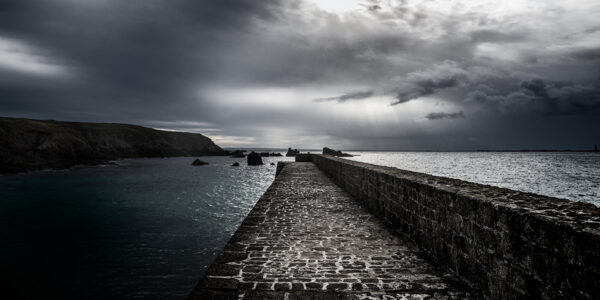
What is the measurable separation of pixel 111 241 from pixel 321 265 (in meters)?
12.3

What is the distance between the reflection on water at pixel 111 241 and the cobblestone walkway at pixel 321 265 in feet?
15.3

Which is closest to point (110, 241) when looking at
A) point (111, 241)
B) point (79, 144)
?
point (111, 241)

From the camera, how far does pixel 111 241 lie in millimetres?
12719

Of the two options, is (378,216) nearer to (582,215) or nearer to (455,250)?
(455,250)

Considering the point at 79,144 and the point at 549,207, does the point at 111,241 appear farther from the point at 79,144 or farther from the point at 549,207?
the point at 79,144

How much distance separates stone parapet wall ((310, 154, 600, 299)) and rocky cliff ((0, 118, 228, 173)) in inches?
2192

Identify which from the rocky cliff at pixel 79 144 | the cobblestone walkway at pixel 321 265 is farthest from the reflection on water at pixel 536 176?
the rocky cliff at pixel 79 144

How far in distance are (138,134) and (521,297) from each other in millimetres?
128845

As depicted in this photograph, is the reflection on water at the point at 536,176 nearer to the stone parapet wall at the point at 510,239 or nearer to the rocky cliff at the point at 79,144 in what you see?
the stone parapet wall at the point at 510,239

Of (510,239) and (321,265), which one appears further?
(321,265)

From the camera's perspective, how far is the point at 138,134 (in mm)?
113812

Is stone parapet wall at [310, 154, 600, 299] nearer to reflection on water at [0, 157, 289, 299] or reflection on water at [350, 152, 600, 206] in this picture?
reflection on water at [0, 157, 289, 299]

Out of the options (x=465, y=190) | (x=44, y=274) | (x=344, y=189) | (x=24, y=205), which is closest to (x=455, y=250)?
(x=465, y=190)

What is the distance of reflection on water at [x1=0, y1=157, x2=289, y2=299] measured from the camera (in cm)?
884
